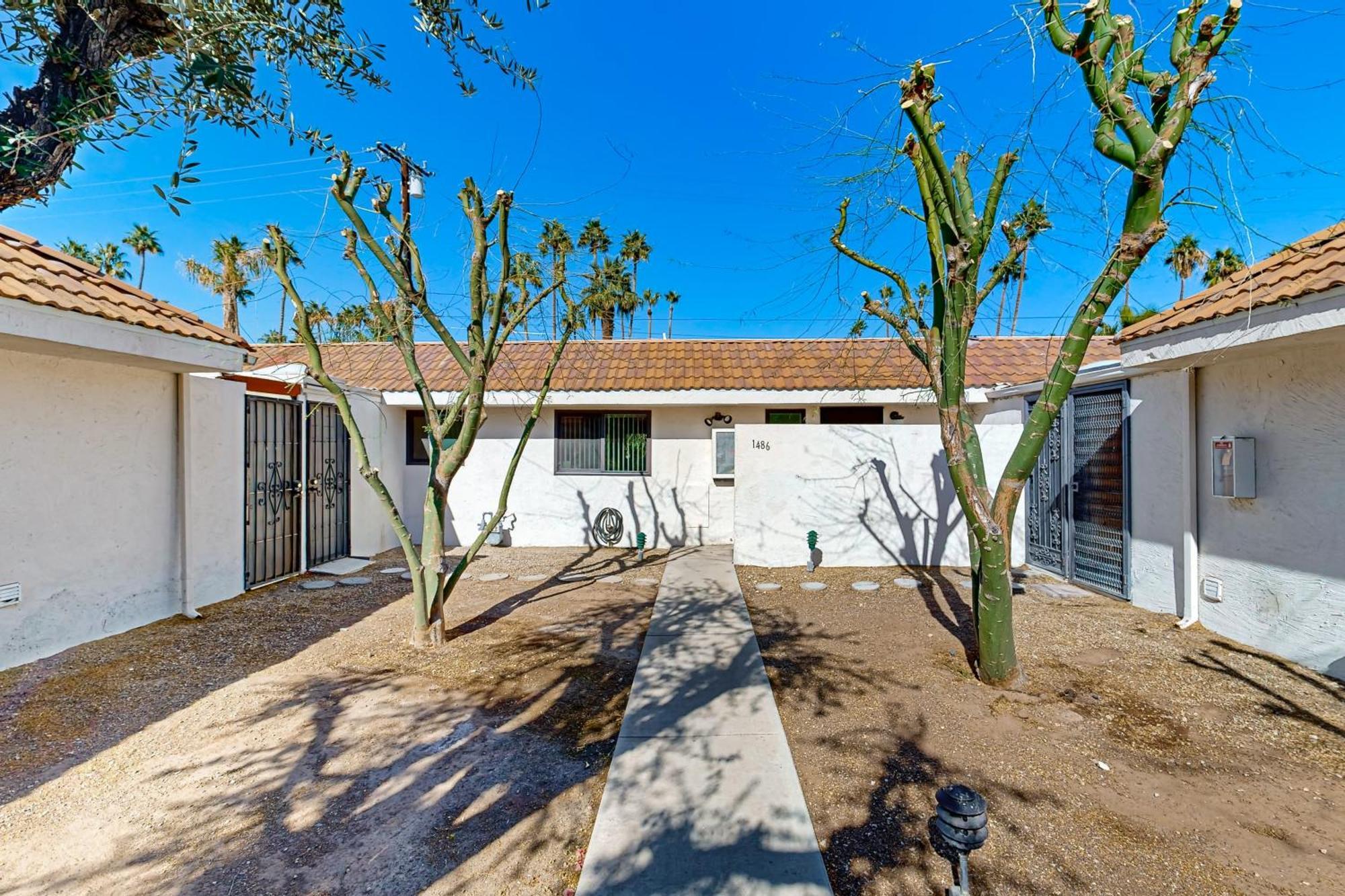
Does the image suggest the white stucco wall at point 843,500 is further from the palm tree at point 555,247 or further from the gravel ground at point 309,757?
the palm tree at point 555,247

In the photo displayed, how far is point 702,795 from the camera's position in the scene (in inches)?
114

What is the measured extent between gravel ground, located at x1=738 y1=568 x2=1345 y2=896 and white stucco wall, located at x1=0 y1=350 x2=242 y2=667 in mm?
6413

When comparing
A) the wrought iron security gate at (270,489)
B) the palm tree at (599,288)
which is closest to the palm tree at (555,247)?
the palm tree at (599,288)

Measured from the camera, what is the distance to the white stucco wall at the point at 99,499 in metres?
4.66

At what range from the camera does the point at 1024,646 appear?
16.7 feet

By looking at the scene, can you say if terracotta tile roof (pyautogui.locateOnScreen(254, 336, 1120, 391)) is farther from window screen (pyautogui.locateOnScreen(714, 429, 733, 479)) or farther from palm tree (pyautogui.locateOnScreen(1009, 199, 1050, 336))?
palm tree (pyautogui.locateOnScreen(1009, 199, 1050, 336))

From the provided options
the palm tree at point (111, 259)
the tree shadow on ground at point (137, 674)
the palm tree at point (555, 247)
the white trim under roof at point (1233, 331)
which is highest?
the palm tree at point (111, 259)

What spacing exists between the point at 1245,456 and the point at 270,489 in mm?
11021

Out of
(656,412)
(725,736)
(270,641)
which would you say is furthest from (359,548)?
(725,736)

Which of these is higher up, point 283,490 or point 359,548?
point 283,490

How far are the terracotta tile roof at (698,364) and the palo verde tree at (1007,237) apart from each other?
4.75 metres

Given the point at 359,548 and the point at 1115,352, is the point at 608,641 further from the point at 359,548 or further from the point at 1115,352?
the point at 1115,352

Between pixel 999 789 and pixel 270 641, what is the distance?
615 cm

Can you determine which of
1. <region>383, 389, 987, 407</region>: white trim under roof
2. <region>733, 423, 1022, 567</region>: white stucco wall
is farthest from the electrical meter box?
<region>383, 389, 987, 407</region>: white trim under roof
